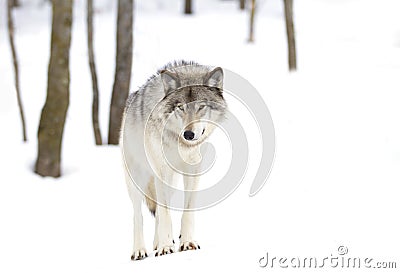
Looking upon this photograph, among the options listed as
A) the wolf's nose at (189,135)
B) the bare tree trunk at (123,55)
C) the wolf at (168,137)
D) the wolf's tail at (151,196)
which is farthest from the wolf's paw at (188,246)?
the bare tree trunk at (123,55)

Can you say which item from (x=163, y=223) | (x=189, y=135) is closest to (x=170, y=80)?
(x=189, y=135)

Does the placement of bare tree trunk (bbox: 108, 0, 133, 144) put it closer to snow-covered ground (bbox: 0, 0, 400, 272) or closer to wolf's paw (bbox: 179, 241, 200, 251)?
snow-covered ground (bbox: 0, 0, 400, 272)

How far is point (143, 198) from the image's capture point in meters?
5.92

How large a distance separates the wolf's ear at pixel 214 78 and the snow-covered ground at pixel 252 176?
1481 millimetres

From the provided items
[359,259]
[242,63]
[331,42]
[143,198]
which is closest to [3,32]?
[242,63]

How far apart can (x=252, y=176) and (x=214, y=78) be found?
377cm

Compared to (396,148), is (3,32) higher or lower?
higher

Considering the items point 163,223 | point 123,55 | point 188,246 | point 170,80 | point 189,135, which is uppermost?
point 123,55

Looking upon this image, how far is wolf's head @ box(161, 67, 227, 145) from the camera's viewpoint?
4.90 m

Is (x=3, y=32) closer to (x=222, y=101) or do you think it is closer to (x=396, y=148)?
(x=396, y=148)

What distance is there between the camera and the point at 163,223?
5.41 metres

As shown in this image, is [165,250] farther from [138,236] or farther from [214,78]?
[214,78]

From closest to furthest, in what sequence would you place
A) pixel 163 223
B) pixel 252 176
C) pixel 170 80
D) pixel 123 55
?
pixel 170 80, pixel 163 223, pixel 252 176, pixel 123 55

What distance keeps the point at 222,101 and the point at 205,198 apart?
4.32 feet
